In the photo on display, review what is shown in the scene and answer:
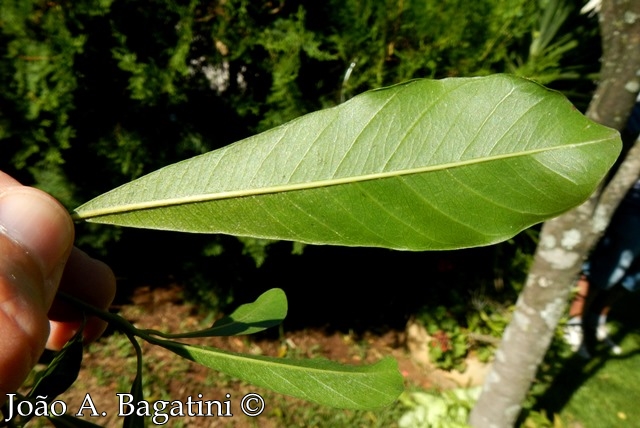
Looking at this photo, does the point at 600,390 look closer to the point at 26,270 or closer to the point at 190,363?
the point at 190,363

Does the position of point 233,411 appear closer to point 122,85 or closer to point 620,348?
point 122,85

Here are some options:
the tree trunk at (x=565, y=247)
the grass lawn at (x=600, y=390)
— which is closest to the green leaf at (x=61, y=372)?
the tree trunk at (x=565, y=247)

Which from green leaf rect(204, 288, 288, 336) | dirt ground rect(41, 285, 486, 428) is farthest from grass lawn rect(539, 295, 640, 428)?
green leaf rect(204, 288, 288, 336)

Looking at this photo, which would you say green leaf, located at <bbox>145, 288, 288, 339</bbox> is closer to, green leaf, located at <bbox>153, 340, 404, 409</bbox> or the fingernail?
green leaf, located at <bbox>153, 340, 404, 409</bbox>

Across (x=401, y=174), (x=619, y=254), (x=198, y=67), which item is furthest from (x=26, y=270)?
(x=619, y=254)

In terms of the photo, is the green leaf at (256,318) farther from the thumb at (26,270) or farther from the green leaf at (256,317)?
the thumb at (26,270)

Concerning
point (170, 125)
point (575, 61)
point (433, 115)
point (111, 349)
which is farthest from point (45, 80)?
point (575, 61)
